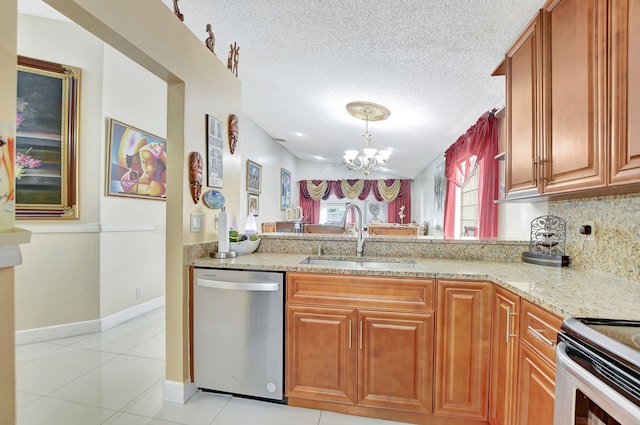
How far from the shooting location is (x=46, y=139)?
2.65 meters

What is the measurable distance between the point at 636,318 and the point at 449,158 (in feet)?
13.4

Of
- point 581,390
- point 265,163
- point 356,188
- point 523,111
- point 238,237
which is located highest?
point 265,163

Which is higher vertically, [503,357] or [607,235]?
[607,235]

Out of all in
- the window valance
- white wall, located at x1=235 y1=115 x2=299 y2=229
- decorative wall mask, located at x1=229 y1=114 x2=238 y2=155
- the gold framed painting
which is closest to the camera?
decorative wall mask, located at x1=229 y1=114 x2=238 y2=155

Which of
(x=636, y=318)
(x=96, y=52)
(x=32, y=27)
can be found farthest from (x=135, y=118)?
(x=636, y=318)

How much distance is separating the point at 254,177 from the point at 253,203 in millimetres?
504

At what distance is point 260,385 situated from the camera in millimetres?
1792

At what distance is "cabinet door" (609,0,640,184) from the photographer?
1.04 metres

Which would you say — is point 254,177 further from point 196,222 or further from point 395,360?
point 395,360

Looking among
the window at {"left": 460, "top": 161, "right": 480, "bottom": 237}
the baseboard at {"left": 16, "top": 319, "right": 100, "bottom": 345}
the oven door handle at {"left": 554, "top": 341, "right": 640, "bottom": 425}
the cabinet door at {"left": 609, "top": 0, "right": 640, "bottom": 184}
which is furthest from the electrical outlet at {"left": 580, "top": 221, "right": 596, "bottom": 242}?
the baseboard at {"left": 16, "top": 319, "right": 100, "bottom": 345}

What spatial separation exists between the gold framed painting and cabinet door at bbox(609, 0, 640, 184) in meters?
3.88

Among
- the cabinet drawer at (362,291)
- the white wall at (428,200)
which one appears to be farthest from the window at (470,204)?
the cabinet drawer at (362,291)

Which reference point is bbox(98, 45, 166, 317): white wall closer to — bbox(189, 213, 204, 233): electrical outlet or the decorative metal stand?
bbox(189, 213, 204, 233): electrical outlet

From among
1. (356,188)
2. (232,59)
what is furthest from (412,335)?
(356,188)
